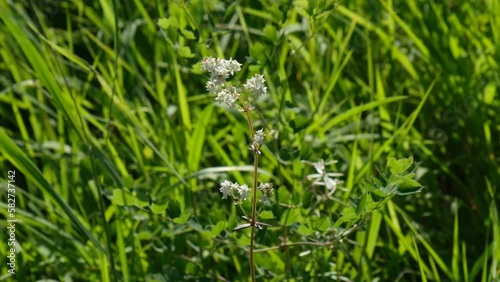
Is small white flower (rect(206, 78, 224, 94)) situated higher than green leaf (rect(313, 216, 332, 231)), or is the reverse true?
small white flower (rect(206, 78, 224, 94))

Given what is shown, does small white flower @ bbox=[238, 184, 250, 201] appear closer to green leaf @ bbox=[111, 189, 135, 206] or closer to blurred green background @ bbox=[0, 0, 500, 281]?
blurred green background @ bbox=[0, 0, 500, 281]

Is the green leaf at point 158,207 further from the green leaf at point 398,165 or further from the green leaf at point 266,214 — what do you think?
the green leaf at point 398,165

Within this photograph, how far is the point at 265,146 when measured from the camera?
1465 mm

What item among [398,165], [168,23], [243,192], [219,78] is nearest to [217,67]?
[219,78]

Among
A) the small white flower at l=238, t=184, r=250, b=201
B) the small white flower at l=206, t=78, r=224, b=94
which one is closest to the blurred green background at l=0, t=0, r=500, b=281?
the small white flower at l=238, t=184, r=250, b=201

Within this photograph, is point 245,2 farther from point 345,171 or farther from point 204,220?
point 204,220

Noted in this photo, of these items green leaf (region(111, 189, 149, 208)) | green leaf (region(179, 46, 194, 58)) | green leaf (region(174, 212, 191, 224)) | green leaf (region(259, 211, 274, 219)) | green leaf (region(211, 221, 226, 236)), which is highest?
green leaf (region(179, 46, 194, 58))

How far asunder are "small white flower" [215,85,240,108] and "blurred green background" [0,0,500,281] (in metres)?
0.19

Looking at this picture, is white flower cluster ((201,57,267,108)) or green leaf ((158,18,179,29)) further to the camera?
green leaf ((158,18,179,29))

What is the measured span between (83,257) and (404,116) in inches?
34.9

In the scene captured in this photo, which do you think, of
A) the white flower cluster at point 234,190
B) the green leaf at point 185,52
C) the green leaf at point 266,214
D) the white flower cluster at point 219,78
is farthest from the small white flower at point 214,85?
the green leaf at point 185,52

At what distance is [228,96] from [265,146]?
Answer: 1.11 feet

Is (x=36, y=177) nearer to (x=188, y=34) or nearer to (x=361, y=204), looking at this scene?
(x=188, y=34)

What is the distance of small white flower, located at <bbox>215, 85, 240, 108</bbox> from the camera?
3.72ft
